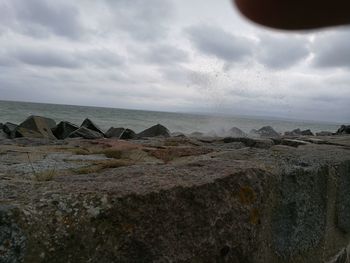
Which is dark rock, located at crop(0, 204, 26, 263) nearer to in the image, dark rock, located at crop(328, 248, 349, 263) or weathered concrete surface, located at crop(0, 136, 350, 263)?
weathered concrete surface, located at crop(0, 136, 350, 263)

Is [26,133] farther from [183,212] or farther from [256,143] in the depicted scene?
[183,212]

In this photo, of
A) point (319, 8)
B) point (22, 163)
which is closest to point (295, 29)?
point (319, 8)

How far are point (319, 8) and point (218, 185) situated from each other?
3.88 feet

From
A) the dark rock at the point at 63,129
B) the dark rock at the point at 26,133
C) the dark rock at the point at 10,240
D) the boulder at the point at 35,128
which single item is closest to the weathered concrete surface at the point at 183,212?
the dark rock at the point at 10,240

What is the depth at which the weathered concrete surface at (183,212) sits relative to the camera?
1.17 metres

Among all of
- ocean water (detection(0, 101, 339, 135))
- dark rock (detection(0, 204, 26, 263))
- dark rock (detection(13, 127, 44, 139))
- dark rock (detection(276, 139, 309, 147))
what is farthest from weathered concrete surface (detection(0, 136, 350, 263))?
ocean water (detection(0, 101, 339, 135))

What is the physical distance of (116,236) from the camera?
4.14ft

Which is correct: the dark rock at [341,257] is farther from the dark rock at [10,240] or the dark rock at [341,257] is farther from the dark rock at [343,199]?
the dark rock at [10,240]

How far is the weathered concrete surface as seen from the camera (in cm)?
117

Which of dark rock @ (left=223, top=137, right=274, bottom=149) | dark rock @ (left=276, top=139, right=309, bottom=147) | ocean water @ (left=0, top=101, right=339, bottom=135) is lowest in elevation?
ocean water @ (left=0, top=101, right=339, bottom=135)

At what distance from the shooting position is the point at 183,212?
1417mm

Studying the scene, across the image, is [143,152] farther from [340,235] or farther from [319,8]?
[319,8]

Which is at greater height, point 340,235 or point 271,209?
point 271,209

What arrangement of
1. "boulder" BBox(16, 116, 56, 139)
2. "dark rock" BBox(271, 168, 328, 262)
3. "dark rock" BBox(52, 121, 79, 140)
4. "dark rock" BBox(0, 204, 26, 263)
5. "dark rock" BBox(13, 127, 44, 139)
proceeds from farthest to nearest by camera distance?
"dark rock" BBox(52, 121, 79, 140), "boulder" BBox(16, 116, 56, 139), "dark rock" BBox(13, 127, 44, 139), "dark rock" BBox(271, 168, 328, 262), "dark rock" BBox(0, 204, 26, 263)
